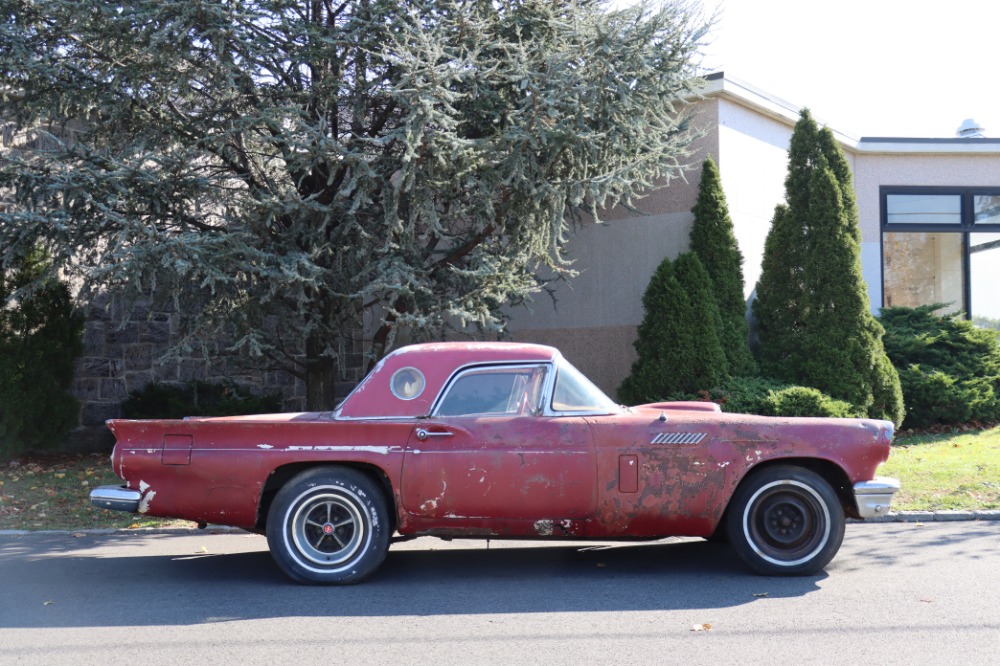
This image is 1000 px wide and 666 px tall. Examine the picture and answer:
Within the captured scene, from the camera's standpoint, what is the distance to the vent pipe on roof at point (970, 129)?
Result: 57.4 feet

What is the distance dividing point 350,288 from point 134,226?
7.86 feet

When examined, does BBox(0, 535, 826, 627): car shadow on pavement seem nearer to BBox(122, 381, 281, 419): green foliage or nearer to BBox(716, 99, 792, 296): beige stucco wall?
BBox(122, 381, 281, 419): green foliage

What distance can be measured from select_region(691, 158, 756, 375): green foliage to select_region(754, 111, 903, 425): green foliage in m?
0.54

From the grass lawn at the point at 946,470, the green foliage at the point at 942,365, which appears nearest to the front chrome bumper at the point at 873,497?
the grass lawn at the point at 946,470

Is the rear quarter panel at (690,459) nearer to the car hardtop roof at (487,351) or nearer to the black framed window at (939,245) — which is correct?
the car hardtop roof at (487,351)

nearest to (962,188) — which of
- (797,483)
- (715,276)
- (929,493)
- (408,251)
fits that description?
(715,276)

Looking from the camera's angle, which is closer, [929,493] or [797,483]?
[797,483]

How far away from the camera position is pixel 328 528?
606 cm

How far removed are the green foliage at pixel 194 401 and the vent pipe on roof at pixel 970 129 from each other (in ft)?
46.0

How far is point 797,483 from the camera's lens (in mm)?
6184

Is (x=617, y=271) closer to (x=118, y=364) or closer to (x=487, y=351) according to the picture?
(x=118, y=364)

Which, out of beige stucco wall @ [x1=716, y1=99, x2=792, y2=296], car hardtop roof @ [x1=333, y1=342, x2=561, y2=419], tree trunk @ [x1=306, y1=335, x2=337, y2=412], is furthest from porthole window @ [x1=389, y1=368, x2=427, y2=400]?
beige stucco wall @ [x1=716, y1=99, x2=792, y2=296]

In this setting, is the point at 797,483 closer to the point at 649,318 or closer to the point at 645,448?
the point at 645,448

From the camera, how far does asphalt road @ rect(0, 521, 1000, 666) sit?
457cm
